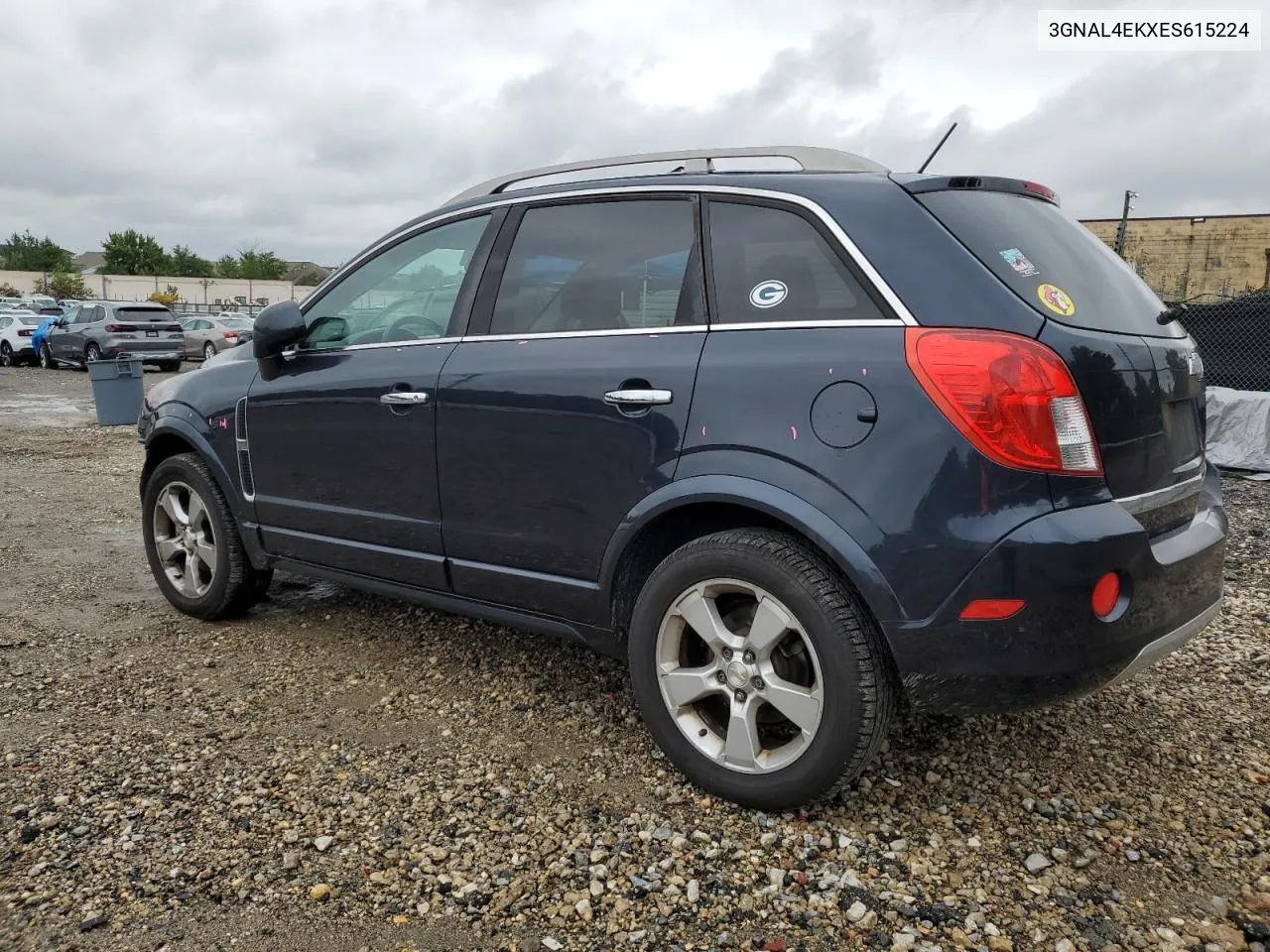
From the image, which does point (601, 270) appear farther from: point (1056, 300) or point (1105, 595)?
point (1105, 595)

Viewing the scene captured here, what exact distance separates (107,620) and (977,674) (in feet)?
12.8

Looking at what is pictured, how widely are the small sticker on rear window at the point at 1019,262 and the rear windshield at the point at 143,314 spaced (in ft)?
77.0

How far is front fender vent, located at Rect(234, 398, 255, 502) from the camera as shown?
160 inches

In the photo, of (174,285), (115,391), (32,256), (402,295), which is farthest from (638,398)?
(32,256)

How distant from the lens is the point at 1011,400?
226 cm

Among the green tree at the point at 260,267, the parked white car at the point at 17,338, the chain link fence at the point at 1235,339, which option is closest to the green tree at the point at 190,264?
the green tree at the point at 260,267

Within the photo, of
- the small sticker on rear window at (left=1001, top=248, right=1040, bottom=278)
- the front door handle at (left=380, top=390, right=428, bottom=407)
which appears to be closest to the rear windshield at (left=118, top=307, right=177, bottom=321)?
the front door handle at (left=380, top=390, right=428, bottom=407)

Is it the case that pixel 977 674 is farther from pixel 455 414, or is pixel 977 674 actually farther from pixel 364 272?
pixel 364 272

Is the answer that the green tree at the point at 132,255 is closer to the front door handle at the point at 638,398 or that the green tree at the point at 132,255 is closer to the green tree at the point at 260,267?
the green tree at the point at 260,267

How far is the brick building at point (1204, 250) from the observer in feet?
110

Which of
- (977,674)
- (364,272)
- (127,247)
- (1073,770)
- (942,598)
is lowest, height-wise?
(1073,770)

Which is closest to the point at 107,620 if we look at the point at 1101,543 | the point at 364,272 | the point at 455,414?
the point at 364,272

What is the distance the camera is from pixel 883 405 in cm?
236

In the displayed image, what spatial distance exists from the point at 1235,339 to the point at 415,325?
28.0 ft
